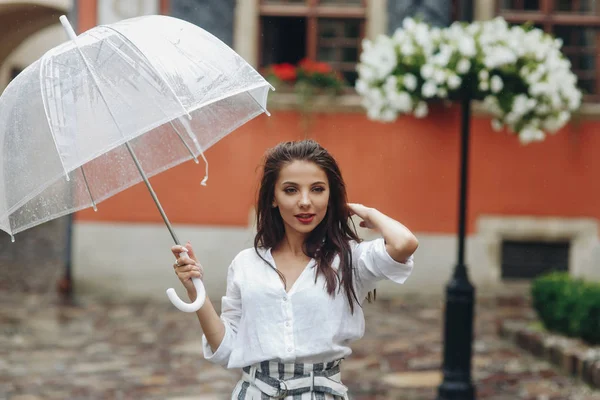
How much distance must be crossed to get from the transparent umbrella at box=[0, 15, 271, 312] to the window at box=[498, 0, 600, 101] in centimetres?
684

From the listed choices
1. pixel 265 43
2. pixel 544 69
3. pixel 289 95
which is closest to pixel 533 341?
pixel 544 69

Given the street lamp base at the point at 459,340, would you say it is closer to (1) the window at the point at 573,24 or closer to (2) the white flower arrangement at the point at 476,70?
(2) the white flower arrangement at the point at 476,70

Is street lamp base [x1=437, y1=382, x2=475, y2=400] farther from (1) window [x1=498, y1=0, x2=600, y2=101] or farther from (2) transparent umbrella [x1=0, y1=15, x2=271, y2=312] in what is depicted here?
(1) window [x1=498, y1=0, x2=600, y2=101]

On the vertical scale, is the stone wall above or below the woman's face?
below

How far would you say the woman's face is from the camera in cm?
268

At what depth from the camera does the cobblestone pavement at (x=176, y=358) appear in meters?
6.02

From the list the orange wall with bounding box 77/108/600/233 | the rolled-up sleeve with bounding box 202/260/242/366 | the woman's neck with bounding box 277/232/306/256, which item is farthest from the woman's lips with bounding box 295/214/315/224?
the orange wall with bounding box 77/108/600/233

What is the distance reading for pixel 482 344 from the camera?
7270 millimetres

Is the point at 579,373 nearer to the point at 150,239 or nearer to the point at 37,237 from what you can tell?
the point at 150,239

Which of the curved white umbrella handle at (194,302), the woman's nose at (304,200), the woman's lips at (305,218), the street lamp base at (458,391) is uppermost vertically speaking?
the woman's nose at (304,200)

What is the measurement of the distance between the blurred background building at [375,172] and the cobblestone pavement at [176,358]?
539mm

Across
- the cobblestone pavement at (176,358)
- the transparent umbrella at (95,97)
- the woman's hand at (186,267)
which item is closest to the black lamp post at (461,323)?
the cobblestone pavement at (176,358)

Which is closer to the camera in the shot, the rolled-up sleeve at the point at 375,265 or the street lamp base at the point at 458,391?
the rolled-up sleeve at the point at 375,265

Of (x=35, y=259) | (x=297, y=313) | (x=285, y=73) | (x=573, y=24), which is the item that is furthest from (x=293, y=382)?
(x=35, y=259)
